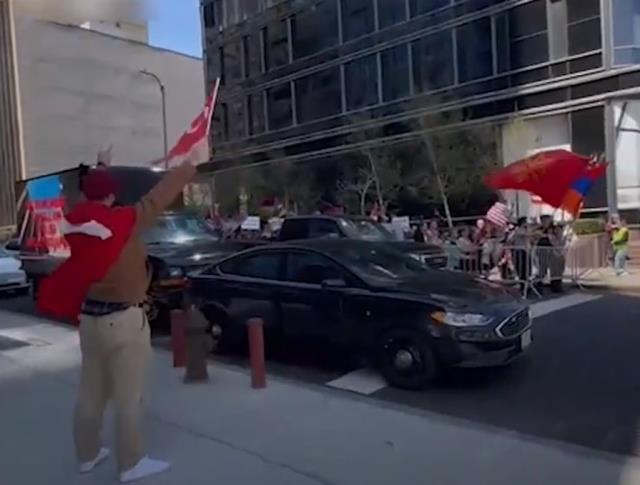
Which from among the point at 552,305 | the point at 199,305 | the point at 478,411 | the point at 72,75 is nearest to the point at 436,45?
the point at 552,305

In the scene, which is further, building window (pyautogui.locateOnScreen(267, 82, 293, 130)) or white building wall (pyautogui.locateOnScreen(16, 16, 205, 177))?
white building wall (pyautogui.locateOnScreen(16, 16, 205, 177))

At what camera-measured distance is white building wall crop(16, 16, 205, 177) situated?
5634 centimetres

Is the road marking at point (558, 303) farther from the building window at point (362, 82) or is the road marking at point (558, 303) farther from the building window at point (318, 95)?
the building window at point (318, 95)

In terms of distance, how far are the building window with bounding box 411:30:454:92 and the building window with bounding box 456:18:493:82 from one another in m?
0.55

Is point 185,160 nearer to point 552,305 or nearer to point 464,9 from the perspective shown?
point 552,305

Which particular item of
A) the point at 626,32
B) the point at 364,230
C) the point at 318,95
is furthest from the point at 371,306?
the point at 318,95

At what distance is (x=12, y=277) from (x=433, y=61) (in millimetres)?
19937

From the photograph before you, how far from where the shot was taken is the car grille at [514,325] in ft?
23.8

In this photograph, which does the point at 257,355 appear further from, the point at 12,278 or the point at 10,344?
the point at 12,278

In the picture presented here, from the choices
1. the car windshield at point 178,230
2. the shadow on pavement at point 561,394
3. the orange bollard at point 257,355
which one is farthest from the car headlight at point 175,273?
the shadow on pavement at point 561,394

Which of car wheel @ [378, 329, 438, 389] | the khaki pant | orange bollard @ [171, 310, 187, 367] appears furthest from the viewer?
orange bollard @ [171, 310, 187, 367]

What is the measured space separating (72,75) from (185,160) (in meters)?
60.3

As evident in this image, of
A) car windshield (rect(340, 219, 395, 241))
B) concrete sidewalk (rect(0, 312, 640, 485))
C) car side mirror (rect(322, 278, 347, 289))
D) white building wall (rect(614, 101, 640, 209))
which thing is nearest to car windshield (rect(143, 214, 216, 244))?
car windshield (rect(340, 219, 395, 241))

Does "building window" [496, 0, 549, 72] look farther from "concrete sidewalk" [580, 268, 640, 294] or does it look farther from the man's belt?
the man's belt
